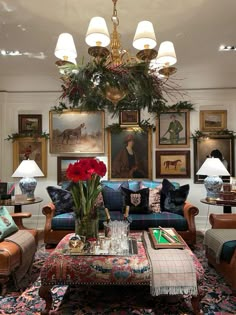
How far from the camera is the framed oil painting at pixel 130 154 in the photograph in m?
5.06

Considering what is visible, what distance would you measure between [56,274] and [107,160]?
10.1 ft

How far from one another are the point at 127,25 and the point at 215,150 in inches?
114

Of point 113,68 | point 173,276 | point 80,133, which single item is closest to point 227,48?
point 113,68

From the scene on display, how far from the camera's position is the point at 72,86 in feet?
8.35

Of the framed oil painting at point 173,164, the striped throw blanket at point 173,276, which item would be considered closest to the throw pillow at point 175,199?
the framed oil painting at point 173,164

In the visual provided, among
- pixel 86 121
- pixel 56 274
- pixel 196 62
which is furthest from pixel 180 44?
pixel 56 274

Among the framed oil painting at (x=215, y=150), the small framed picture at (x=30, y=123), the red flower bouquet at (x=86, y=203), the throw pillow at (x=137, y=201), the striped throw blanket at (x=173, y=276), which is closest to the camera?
the striped throw blanket at (x=173, y=276)

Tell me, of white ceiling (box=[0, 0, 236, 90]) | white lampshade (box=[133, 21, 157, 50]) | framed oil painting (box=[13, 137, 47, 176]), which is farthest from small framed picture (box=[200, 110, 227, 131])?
framed oil painting (box=[13, 137, 47, 176])

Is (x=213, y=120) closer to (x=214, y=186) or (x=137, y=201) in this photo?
(x=214, y=186)

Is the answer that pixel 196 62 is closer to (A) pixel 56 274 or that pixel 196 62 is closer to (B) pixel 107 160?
(B) pixel 107 160

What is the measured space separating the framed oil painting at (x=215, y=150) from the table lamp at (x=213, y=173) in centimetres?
70

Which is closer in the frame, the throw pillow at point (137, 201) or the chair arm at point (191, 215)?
the chair arm at point (191, 215)

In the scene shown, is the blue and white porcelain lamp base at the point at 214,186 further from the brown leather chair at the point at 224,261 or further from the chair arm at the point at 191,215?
the brown leather chair at the point at 224,261

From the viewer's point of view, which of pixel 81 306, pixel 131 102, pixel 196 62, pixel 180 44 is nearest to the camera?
pixel 81 306
